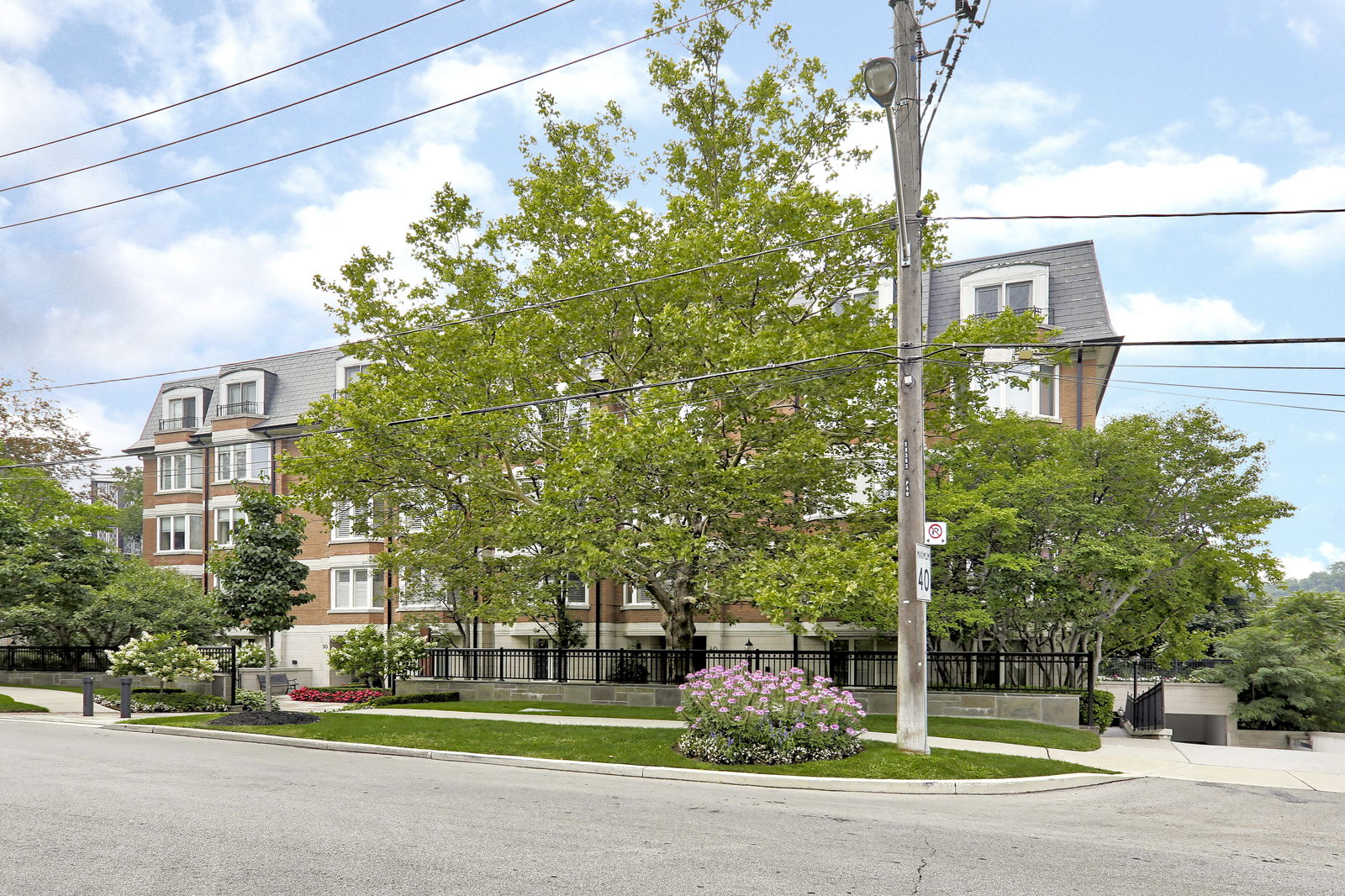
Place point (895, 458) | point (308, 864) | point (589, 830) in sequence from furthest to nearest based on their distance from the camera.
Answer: point (895, 458)
point (589, 830)
point (308, 864)

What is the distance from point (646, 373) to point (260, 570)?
9552 mm

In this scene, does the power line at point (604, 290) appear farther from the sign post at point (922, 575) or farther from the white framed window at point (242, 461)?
the white framed window at point (242, 461)

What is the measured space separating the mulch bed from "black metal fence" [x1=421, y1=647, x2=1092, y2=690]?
22.2 feet

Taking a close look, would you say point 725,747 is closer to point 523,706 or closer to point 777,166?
point 523,706

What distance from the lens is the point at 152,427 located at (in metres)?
48.8

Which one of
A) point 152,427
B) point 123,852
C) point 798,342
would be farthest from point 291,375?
point 123,852

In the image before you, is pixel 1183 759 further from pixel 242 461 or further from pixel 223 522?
pixel 223 522

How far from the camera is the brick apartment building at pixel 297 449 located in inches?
1131

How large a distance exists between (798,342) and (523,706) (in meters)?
12.0

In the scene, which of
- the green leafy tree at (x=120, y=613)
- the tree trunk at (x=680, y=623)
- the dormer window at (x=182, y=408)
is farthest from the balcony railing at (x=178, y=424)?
the tree trunk at (x=680, y=623)

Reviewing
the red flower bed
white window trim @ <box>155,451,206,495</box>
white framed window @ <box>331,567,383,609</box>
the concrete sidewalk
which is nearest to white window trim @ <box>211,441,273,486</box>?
white window trim @ <box>155,451,206,495</box>

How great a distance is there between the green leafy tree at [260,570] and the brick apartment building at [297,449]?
60.8 inches

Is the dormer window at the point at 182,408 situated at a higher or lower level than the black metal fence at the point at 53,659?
higher

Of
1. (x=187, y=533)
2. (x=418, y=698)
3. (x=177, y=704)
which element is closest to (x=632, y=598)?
(x=418, y=698)
